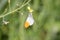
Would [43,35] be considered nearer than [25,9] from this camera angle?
No

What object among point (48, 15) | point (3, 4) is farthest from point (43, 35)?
point (3, 4)

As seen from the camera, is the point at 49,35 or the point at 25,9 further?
the point at 49,35

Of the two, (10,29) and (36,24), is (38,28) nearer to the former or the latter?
(36,24)

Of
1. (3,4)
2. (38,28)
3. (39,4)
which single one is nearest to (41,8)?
(39,4)

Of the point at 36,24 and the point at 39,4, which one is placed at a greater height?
the point at 39,4

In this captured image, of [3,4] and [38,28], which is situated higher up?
[3,4]

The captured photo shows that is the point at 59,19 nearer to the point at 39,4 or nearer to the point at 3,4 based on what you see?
the point at 39,4
